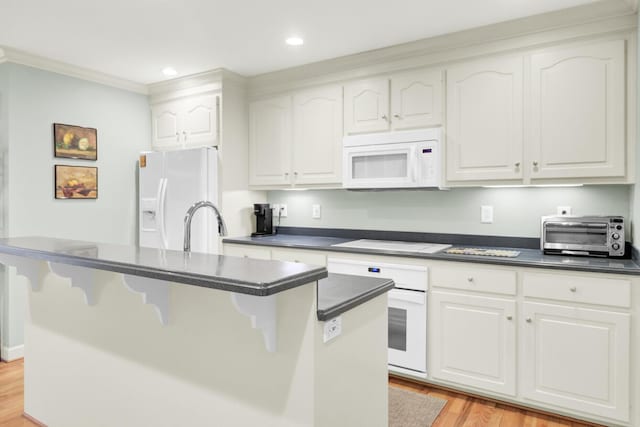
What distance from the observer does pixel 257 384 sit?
1395 millimetres

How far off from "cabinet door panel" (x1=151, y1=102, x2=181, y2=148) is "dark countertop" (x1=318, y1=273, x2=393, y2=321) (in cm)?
290

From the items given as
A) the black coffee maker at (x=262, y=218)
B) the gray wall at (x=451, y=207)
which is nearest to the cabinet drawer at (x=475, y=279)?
the gray wall at (x=451, y=207)

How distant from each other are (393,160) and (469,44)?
2.99 ft

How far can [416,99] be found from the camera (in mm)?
3016

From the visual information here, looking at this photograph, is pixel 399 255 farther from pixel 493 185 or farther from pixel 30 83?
pixel 30 83

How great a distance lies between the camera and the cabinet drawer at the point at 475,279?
245 cm

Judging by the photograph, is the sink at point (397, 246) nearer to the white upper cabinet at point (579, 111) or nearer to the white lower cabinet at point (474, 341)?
the white lower cabinet at point (474, 341)

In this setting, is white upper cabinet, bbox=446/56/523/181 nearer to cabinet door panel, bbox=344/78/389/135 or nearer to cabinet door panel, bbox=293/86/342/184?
cabinet door panel, bbox=344/78/389/135

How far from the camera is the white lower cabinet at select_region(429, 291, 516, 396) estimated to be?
247cm

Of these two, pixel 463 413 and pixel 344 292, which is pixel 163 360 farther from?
pixel 463 413

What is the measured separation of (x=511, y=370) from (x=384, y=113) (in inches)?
75.2

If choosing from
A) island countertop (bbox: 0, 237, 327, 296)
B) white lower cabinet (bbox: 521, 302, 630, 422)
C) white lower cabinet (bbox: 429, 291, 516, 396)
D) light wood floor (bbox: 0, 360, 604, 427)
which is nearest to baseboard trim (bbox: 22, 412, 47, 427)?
light wood floor (bbox: 0, 360, 604, 427)

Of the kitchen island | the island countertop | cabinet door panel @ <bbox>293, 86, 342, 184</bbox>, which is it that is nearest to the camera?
the island countertop

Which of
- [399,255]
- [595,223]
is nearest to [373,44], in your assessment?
[399,255]
